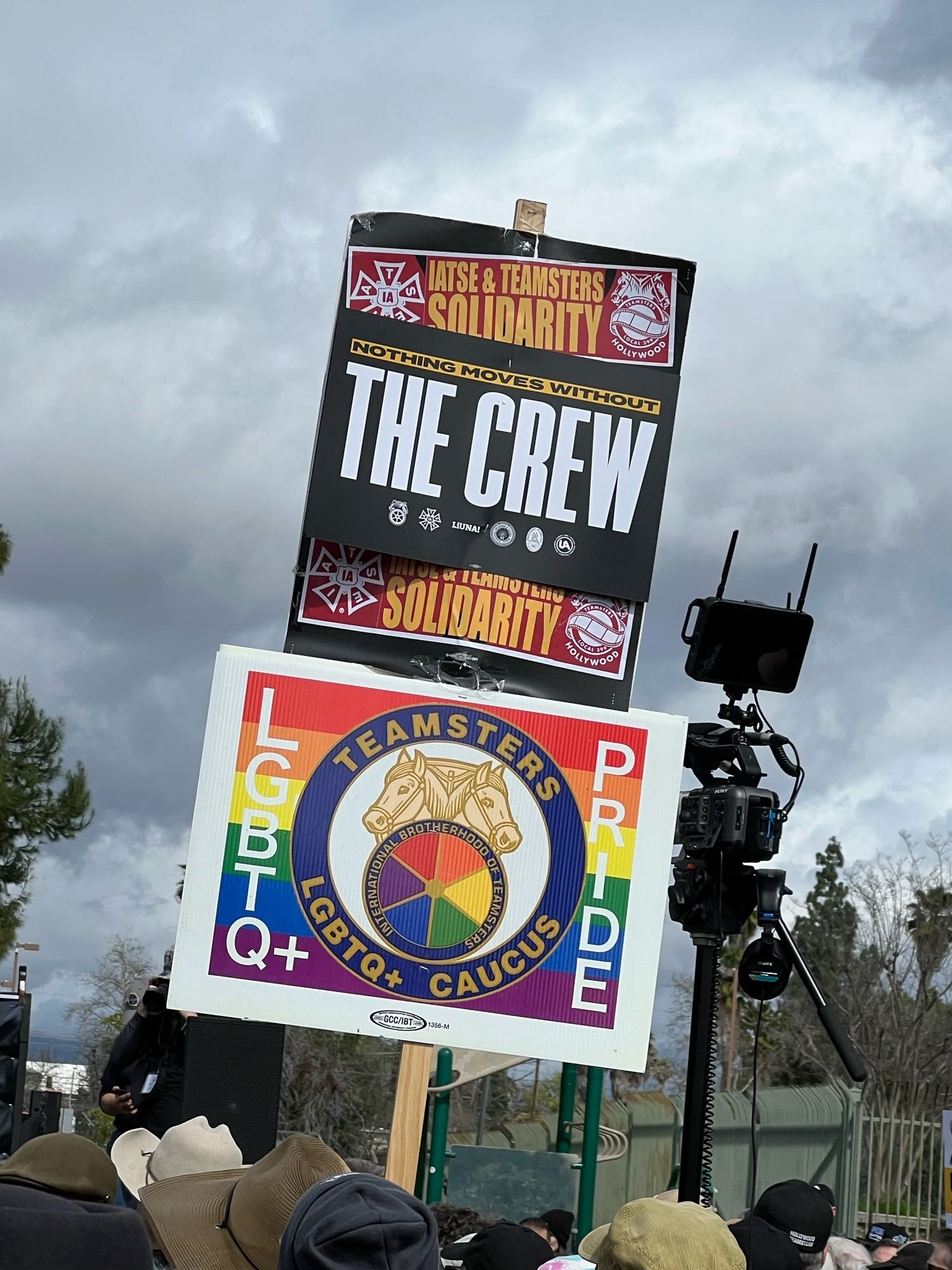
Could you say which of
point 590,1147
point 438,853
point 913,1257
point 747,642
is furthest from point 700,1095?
point 590,1147

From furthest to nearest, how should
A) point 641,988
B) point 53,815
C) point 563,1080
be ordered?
point 53,815 → point 563,1080 → point 641,988

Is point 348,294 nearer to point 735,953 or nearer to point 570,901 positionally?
point 570,901

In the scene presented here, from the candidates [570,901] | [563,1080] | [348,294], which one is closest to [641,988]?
[570,901]

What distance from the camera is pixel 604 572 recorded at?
4.42 metres

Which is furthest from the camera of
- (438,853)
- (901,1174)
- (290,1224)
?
(901,1174)

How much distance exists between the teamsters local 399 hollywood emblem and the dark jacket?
1.35 meters

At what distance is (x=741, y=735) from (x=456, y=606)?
99 centimetres

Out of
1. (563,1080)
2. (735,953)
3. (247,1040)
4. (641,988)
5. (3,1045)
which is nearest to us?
(641,988)

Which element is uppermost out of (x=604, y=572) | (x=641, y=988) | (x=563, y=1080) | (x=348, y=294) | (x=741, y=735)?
(x=348, y=294)

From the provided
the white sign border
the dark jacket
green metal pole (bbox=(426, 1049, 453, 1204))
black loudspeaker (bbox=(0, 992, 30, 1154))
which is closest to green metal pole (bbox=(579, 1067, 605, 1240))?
green metal pole (bbox=(426, 1049, 453, 1204))

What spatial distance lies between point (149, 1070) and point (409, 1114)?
1536 mm

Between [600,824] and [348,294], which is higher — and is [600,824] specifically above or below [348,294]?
below

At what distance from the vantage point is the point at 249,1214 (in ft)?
8.04

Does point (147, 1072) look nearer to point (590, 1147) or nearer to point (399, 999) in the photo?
point (399, 999)
